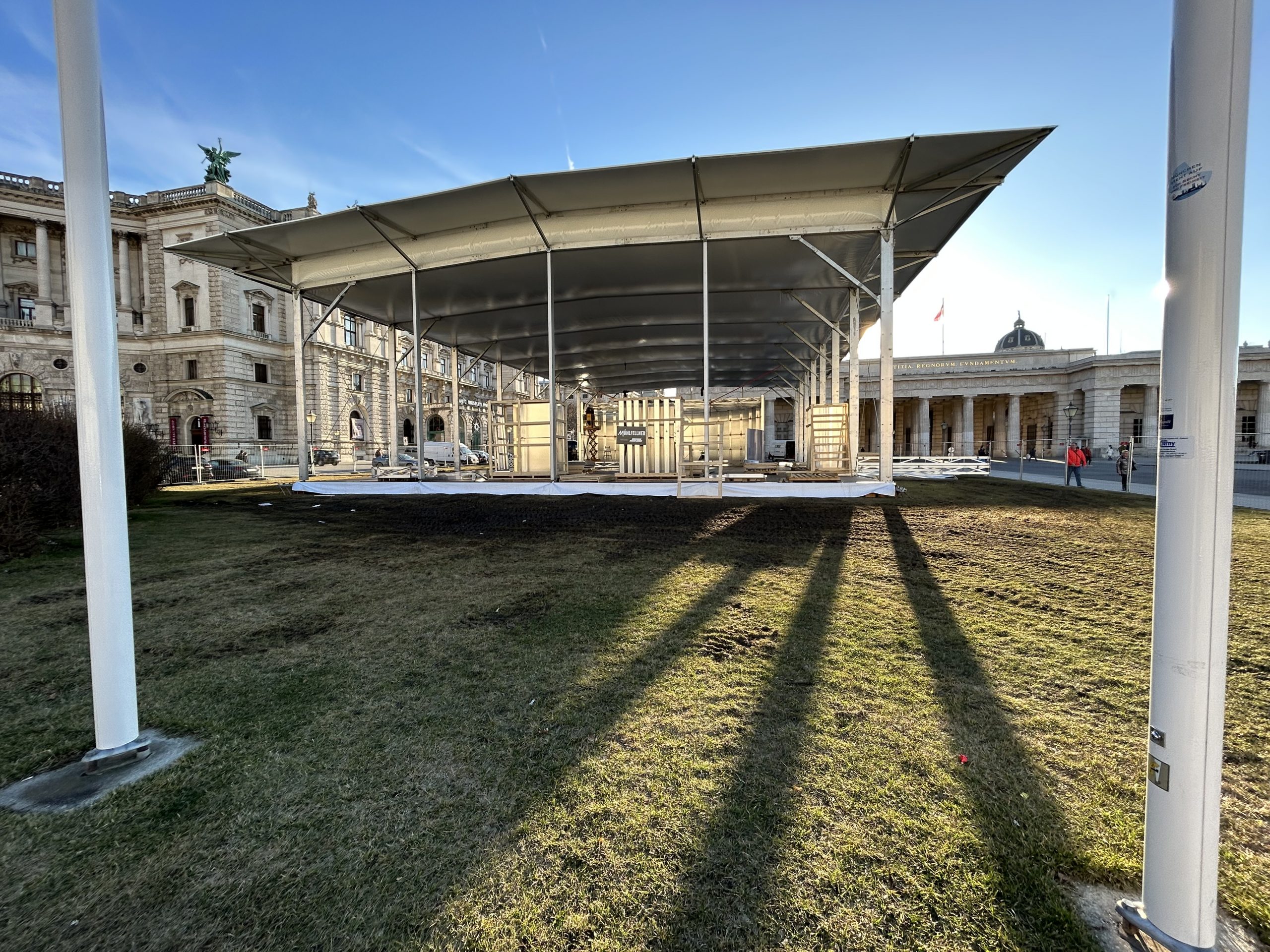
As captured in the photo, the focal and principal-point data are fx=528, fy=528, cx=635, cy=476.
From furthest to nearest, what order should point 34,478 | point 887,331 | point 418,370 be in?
point 418,370 → point 887,331 → point 34,478

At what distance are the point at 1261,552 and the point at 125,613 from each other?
11.8 meters

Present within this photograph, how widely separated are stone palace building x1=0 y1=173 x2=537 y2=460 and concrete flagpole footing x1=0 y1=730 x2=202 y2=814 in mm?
42752

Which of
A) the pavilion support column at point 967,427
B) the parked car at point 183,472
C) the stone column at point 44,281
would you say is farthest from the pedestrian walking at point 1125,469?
the stone column at point 44,281

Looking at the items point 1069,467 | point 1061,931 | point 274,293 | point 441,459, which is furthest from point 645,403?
point 274,293

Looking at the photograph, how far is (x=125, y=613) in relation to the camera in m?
2.61

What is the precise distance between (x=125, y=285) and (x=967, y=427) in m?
81.3

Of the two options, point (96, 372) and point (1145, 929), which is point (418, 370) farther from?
point (1145, 929)

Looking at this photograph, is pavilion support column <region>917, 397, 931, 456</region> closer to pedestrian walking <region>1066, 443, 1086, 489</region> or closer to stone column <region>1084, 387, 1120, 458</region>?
stone column <region>1084, 387, 1120, 458</region>

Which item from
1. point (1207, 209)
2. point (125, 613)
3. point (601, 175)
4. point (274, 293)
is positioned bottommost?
point (125, 613)

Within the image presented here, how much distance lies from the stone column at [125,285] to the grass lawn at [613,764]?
57780mm

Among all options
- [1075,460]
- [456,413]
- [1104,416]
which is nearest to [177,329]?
[456,413]

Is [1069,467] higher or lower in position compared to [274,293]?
lower

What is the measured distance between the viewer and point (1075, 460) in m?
18.8

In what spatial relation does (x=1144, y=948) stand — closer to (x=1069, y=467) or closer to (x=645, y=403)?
(x=645, y=403)
